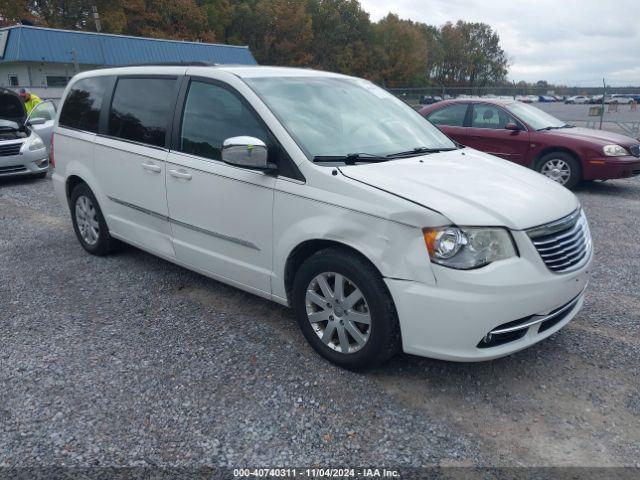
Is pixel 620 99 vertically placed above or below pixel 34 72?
below

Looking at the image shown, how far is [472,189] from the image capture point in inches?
123

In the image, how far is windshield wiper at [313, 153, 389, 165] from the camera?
3352 millimetres

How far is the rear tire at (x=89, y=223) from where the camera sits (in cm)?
522

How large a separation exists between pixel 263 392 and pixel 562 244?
1.92m

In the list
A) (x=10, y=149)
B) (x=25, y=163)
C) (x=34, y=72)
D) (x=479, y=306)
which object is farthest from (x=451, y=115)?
(x=34, y=72)

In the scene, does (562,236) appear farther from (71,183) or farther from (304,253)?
(71,183)

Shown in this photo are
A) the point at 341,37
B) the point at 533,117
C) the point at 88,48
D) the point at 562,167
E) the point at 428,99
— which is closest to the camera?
the point at 562,167

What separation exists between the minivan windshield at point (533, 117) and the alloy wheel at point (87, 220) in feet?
23.3

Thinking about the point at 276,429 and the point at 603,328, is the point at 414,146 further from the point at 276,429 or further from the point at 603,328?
the point at 276,429

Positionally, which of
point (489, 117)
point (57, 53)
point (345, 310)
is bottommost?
point (345, 310)

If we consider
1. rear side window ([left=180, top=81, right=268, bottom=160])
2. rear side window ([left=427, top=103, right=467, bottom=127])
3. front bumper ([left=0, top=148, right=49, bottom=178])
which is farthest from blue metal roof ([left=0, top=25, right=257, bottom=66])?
rear side window ([left=180, top=81, right=268, bottom=160])

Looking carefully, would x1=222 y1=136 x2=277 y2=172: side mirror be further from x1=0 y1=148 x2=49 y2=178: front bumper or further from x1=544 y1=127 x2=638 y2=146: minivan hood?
x1=0 y1=148 x2=49 y2=178: front bumper

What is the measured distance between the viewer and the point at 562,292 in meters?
3.03

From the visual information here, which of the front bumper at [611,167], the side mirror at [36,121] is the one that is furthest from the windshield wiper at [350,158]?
the side mirror at [36,121]
